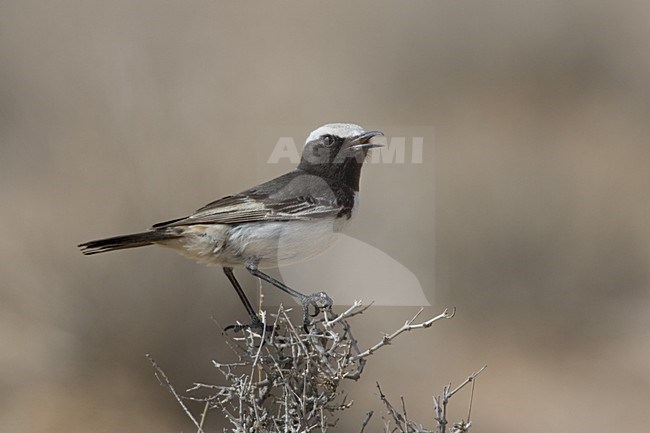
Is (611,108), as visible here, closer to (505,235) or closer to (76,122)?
(505,235)

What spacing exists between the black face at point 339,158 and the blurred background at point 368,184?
352 centimetres

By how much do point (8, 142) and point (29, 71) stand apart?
0.93 meters

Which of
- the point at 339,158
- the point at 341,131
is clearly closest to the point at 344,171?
the point at 339,158

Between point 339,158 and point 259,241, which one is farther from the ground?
point 339,158

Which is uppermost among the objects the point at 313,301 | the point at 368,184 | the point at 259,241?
the point at 259,241

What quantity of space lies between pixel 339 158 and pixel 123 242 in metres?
1.03

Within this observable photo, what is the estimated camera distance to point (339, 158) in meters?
4.27

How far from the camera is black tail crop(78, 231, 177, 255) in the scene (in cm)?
382

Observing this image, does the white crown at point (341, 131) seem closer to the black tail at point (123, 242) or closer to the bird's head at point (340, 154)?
the bird's head at point (340, 154)

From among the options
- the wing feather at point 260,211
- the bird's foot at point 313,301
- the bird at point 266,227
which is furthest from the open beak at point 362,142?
the bird's foot at point 313,301

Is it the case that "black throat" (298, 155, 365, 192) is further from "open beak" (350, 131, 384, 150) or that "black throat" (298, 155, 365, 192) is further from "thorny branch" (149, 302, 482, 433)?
"thorny branch" (149, 302, 482, 433)

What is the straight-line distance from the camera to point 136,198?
890 centimetres

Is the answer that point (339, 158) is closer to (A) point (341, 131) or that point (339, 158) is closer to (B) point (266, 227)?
(A) point (341, 131)

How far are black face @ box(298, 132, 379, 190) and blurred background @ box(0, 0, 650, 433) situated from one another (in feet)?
11.5
